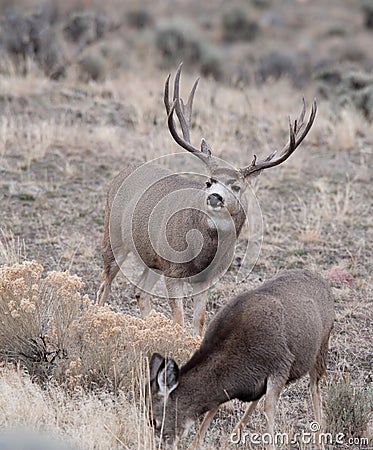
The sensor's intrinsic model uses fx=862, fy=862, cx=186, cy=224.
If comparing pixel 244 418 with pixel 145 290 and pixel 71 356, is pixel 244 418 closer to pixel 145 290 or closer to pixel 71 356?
pixel 71 356

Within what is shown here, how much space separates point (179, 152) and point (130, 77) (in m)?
6.28

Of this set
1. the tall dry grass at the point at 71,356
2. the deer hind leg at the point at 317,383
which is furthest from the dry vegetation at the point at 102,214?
the deer hind leg at the point at 317,383

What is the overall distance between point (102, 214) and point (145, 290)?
9.92 ft

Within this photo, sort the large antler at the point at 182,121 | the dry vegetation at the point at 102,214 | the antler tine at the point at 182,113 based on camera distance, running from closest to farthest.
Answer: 1. the dry vegetation at the point at 102,214
2. the large antler at the point at 182,121
3. the antler tine at the point at 182,113

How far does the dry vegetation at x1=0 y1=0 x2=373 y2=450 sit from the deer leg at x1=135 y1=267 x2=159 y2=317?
34 cm

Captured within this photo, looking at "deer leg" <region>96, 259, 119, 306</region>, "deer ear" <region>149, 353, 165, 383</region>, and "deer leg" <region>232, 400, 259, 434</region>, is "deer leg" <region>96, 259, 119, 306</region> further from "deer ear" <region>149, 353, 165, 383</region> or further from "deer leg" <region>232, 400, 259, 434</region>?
"deer ear" <region>149, 353, 165, 383</region>

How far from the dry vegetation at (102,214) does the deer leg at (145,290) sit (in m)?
0.34

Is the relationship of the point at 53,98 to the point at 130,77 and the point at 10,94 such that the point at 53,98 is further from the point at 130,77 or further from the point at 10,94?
the point at 130,77

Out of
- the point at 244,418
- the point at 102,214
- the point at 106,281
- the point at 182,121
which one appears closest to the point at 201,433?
the point at 244,418

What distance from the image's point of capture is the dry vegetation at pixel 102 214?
616 cm

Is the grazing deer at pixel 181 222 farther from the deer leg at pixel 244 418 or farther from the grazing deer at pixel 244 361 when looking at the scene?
the deer leg at pixel 244 418

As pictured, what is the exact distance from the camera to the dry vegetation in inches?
243

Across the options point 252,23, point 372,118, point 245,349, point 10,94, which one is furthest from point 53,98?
point 252,23

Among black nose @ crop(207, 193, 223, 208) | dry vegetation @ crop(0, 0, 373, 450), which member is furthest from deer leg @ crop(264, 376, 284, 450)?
black nose @ crop(207, 193, 223, 208)
